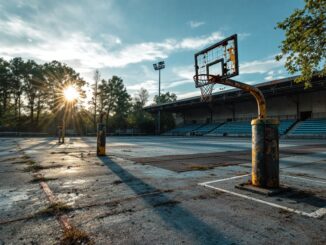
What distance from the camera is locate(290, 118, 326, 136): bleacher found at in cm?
2379

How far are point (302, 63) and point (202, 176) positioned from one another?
10.3 meters

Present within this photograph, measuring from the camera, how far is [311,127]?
2517cm

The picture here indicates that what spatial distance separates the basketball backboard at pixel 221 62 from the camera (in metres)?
4.76

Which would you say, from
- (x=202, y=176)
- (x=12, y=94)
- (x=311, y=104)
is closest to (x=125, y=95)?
(x=12, y=94)

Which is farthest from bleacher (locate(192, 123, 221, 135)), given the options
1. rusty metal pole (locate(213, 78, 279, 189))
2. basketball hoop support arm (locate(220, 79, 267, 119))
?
rusty metal pole (locate(213, 78, 279, 189))

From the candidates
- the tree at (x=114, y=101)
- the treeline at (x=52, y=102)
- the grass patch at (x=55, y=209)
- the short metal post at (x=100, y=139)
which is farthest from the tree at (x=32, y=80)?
the grass patch at (x=55, y=209)

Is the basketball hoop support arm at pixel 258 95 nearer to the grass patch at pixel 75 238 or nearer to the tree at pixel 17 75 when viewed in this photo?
the grass patch at pixel 75 238

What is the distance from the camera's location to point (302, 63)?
10.7 meters

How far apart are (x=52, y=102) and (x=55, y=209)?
47.9 metres

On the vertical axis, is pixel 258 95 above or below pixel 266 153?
above

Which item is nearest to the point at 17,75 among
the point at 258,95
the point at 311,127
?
the point at 258,95

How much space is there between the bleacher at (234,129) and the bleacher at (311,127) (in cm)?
612

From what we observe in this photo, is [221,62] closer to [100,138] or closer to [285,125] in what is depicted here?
[100,138]

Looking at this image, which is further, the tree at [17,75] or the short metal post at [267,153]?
the tree at [17,75]
